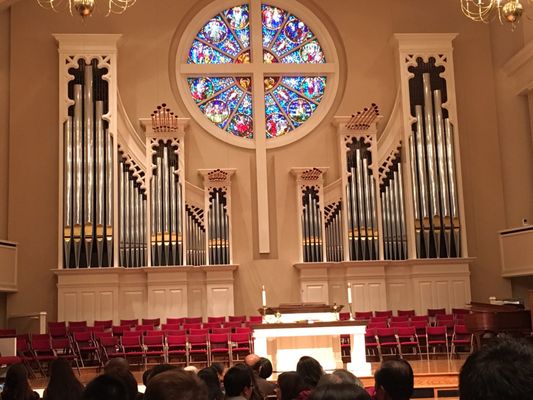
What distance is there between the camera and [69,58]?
647 inches

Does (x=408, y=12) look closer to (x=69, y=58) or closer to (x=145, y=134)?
(x=145, y=134)

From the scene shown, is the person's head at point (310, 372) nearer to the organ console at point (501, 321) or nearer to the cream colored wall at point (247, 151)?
the organ console at point (501, 321)

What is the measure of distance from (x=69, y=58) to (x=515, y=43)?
9.77 m

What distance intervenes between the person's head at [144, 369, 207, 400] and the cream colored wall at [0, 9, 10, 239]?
15051 mm

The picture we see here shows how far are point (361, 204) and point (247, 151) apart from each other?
9.35 ft

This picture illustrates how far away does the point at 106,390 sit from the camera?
2.39m

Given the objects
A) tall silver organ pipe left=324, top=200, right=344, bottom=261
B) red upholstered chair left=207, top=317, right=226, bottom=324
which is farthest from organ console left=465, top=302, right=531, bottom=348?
red upholstered chair left=207, top=317, right=226, bottom=324

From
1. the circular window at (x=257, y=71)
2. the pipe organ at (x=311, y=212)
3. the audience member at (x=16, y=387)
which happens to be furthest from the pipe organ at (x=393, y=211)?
the audience member at (x=16, y=387)

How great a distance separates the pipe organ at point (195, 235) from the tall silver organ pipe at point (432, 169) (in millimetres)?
4587

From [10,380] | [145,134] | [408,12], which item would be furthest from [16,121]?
[10,380]

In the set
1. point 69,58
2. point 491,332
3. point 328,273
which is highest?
Answer: point 69,58

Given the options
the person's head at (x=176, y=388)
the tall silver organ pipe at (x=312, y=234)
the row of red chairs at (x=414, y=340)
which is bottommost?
the row of red chairs at (x=414, y=340)

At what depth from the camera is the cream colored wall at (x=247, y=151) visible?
53.5 ft

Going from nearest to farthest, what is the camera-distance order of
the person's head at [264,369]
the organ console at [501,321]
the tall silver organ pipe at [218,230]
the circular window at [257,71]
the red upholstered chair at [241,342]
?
the person's head at [264,369] < the organ console at [501,321] < the red upholstered chair at [241,342] < the tall silver organ pipe at [218,230] < the circular window at [257,71]
